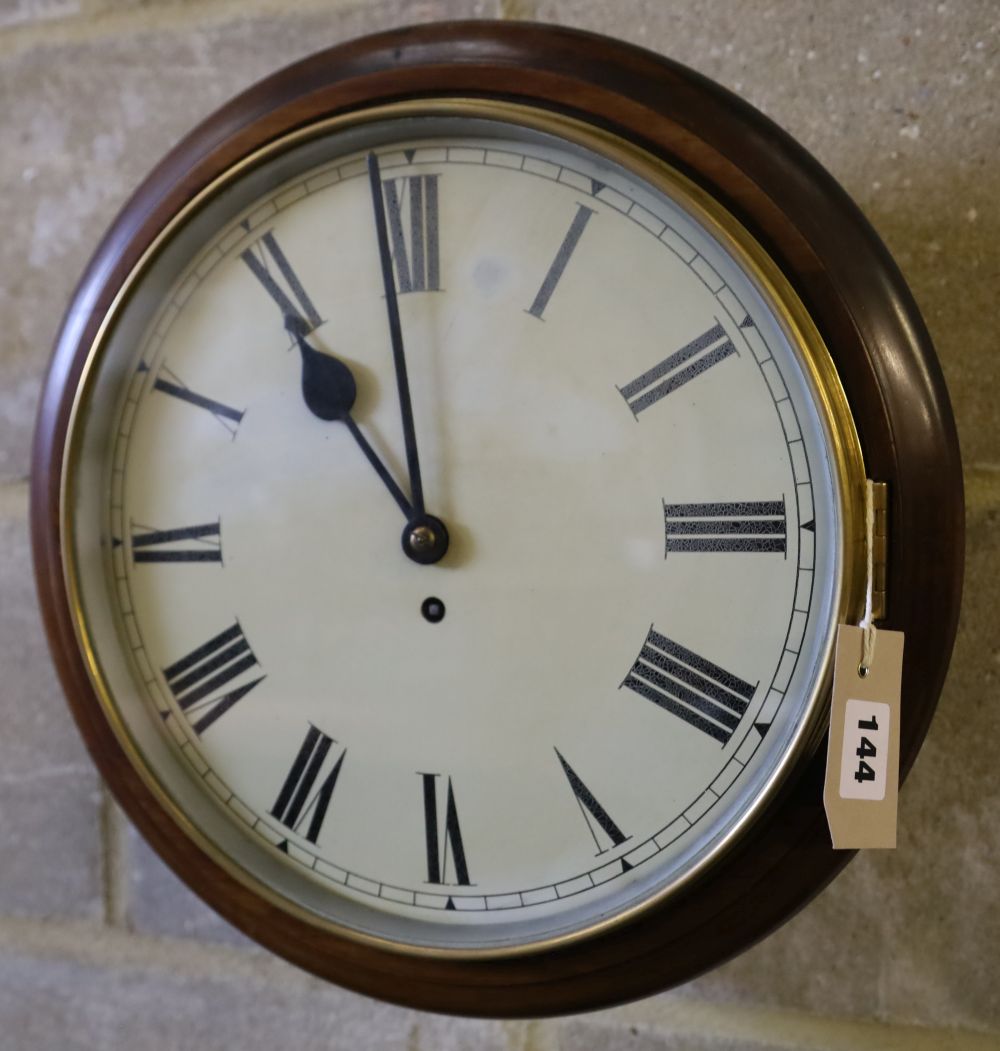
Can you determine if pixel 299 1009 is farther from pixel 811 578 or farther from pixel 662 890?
pixel 811 578

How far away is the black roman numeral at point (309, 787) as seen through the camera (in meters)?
0.57

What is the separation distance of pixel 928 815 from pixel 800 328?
29cm

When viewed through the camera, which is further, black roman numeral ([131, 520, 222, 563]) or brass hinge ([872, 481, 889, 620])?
black roman numeral ([131, 520, 222, 563])

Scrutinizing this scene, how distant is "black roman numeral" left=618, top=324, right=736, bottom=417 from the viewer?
49 centimetres

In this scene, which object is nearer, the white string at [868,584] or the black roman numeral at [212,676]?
the white string at [868,584]

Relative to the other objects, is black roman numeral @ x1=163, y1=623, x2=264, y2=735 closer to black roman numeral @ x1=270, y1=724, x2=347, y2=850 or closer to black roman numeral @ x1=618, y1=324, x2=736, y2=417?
black roman numeral @ x1=270, y1=724, x2=347, y2=850

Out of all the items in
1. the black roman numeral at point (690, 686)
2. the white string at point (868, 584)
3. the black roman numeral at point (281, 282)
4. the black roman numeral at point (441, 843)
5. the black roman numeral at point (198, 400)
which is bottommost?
the black roman numeral at point (441, 843)

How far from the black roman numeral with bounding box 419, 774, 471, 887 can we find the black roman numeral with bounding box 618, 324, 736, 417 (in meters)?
0.22

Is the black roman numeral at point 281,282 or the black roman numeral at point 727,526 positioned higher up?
the black roman numeral at point 281,282

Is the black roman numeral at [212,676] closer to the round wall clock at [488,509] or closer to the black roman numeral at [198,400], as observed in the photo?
the round wall clock at [488,509]

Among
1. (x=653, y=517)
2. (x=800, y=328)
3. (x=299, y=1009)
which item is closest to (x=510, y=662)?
(x=653, y=517)

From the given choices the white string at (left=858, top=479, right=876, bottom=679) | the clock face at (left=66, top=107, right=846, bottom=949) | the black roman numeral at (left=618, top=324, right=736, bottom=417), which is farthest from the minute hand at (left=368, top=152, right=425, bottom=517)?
the white string at (left=858, top=479, right=876, bottom=679)

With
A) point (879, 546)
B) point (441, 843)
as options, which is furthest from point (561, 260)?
point (441, 843)

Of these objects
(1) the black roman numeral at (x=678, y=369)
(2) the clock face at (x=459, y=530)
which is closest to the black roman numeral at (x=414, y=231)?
(2) the clock face at (x=459, y=530)
